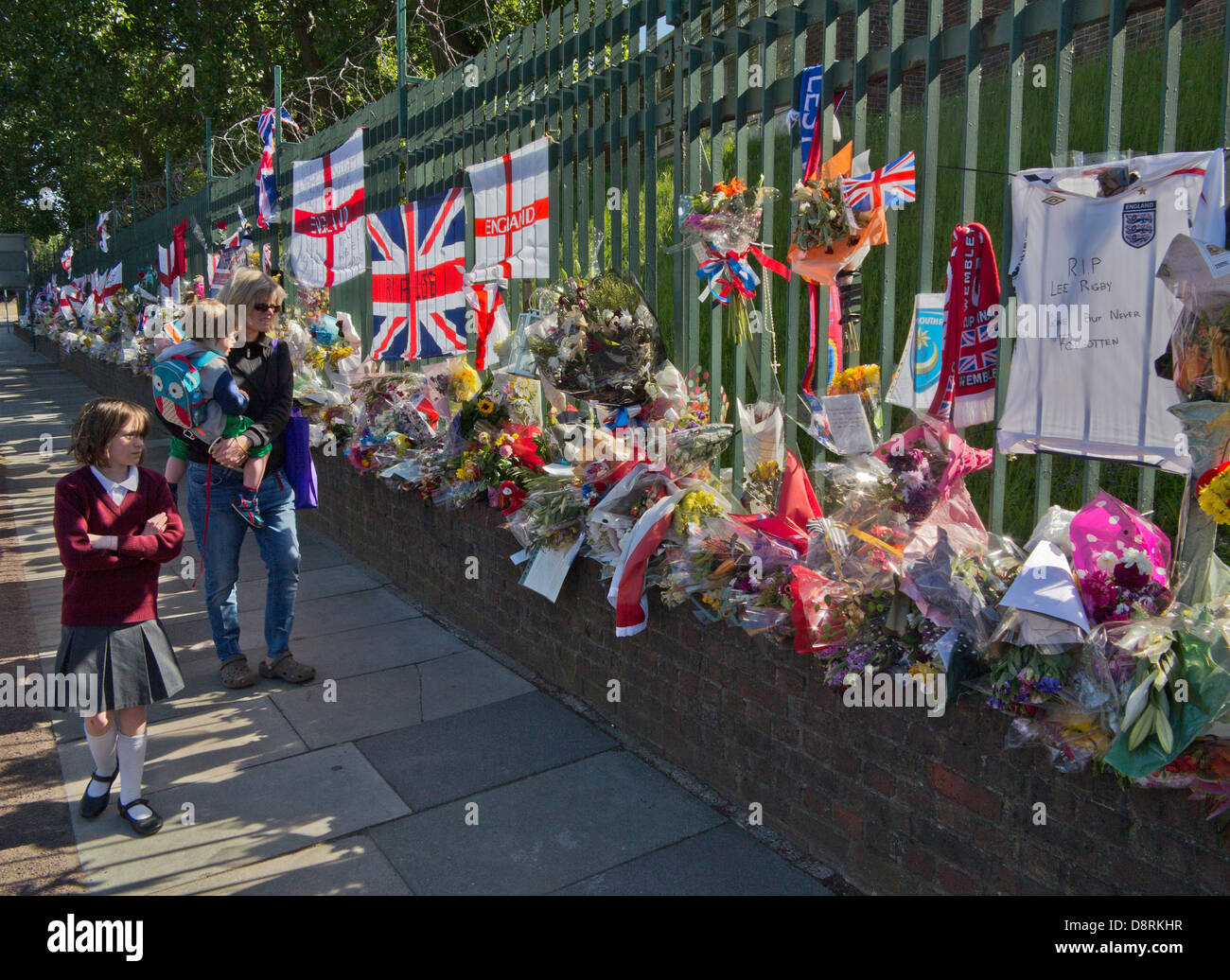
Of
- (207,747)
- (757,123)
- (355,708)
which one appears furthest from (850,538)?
(207,747)

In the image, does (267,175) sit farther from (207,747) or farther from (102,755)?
(102,755)

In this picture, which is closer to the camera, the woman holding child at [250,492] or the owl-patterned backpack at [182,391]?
the owl-patterned backpack at [182,391]

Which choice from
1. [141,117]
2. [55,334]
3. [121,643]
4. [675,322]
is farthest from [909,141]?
[55,334]

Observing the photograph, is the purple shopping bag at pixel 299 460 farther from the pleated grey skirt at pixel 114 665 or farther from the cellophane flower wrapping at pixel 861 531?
the cellophane flower wrapping at pixel 861 531

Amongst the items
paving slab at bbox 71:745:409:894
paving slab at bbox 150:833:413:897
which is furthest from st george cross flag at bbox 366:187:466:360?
paving slab at bbox 150:833:413:897

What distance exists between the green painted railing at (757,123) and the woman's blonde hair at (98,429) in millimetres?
A: 2293

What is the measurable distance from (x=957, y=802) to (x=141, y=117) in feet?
79.6

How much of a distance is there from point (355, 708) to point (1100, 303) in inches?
145

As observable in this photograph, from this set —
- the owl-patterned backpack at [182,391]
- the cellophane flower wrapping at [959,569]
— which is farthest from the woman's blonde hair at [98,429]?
the cellophane flower wrapping at [959,569]

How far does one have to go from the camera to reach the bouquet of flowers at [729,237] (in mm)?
3963

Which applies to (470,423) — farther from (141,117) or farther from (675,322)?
(141,117)

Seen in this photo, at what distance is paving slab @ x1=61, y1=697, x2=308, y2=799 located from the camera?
4230 millimetres

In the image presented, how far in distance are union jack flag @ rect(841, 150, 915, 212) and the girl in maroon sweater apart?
2.75 m

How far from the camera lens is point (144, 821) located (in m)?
3.75
